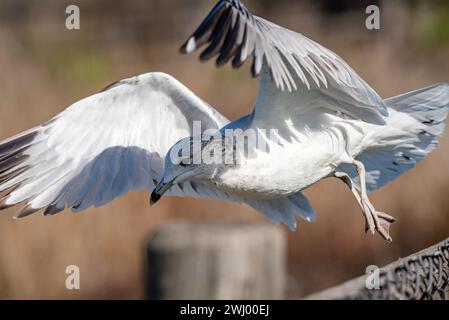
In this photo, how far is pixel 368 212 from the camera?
4.59 meters

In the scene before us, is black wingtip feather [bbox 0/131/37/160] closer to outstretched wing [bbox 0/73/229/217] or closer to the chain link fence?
outstretched wing [bbox 0/73/229/217]

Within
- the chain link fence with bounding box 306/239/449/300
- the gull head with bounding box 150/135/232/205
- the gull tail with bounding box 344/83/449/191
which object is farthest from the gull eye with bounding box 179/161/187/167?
the gull tail with bounding box 344/83/449/191

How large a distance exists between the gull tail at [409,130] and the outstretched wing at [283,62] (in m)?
0.31

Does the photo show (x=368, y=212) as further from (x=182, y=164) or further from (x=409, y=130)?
(x=182, y=164)

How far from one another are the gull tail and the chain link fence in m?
1.08

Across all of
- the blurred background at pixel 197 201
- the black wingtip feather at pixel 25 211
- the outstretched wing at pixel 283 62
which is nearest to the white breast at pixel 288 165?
the outstretched wing at pixel 283 62

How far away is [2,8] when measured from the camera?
13.5 meters

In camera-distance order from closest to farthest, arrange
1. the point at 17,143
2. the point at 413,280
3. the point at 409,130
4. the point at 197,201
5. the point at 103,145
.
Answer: the point at 413,280 < the point at 409,130 < the point at 17,143 < the point at 103,145 < the point at 197,201

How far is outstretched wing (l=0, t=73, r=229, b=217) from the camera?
4.95 meters

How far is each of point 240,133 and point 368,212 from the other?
78cm

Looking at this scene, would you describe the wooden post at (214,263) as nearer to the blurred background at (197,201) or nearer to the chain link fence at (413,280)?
the blurred background at (197,201)

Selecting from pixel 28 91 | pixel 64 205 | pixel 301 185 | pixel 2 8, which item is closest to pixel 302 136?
pixel 301 185

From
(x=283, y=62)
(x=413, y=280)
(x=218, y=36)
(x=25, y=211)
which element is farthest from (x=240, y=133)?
(x=25, y=211)
